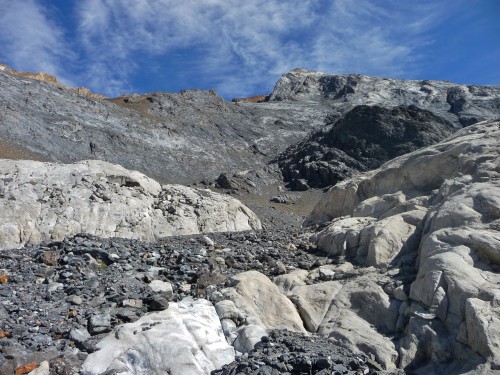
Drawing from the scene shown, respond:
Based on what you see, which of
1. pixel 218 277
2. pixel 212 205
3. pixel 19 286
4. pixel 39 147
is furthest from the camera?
pixel 39 147

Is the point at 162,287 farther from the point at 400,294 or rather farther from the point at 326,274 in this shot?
the point at 400,294

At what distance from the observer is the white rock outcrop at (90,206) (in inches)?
637

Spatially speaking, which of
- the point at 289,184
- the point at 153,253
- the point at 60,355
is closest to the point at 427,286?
the point at 60,355

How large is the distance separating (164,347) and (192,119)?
79.9 meters

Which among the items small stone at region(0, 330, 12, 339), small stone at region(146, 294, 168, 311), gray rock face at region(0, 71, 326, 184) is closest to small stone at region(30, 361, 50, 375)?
small stone at region(0, 330, 12, 339)

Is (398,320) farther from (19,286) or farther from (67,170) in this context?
(67,170)

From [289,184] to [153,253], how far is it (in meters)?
61.2

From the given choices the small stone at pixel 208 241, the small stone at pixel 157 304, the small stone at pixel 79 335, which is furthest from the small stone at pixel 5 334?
the small stone at pixel 208 241

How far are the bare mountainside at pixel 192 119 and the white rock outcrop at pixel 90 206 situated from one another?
3560 cm

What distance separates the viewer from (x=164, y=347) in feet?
29.3

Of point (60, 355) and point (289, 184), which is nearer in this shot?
point (60, 355)

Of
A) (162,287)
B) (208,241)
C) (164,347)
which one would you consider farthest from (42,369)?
(208,241)

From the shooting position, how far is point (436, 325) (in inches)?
367

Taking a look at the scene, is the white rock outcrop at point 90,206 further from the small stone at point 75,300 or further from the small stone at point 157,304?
the small stone at point 157,304
